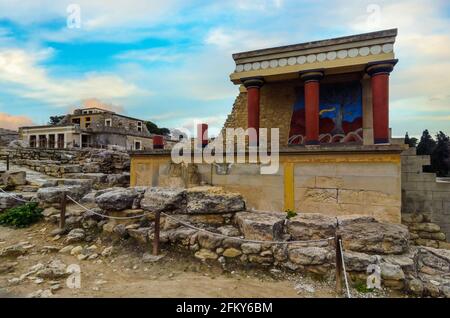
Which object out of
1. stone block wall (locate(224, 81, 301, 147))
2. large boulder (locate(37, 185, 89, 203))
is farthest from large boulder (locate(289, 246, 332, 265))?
stone block wall (locate(224, 81, 301, 147))

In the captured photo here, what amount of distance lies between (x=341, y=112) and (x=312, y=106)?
2016mm

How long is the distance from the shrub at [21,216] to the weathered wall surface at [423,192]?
9776mm

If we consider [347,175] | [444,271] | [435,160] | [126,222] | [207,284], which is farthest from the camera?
[435,160]

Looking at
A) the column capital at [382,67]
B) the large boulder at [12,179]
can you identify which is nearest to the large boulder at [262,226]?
the column capital at [382,67]

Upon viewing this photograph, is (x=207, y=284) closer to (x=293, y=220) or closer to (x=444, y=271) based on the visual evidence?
(x=293, y=220)

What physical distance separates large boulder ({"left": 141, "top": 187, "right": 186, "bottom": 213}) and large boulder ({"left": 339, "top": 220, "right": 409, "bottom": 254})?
303cm

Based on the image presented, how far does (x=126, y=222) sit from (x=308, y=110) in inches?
279

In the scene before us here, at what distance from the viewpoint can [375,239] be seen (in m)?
4.46

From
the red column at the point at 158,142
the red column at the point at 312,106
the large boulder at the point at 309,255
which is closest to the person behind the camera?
the large boulder at the point at 309,255

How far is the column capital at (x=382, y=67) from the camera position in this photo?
889cm

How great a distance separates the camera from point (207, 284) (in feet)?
12.7

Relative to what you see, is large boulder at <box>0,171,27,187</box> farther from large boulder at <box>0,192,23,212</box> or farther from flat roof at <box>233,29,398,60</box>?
flat roof at <box>233,29,398,60</box>

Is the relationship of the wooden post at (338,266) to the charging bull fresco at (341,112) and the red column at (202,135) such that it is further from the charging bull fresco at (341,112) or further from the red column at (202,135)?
the charging bull fresco at (341,112)

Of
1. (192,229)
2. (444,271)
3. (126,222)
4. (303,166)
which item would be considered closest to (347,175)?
(303,166)
